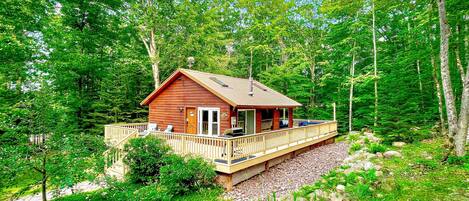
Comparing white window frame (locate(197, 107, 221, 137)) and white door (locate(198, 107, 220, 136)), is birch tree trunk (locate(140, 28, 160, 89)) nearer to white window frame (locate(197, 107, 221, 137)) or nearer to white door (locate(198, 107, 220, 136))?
white window frame (locate(197, 107, 221, 137))

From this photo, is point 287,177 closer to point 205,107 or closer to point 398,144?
point 398,144

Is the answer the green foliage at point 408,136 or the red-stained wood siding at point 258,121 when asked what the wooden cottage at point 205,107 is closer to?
the red-stained wood siding at point 258,121

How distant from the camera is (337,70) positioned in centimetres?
2231

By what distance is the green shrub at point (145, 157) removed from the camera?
27.0 feet

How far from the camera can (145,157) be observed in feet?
A: 27.1

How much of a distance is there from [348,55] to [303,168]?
46.5ft

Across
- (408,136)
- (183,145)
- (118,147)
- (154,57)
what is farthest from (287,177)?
(154,57)

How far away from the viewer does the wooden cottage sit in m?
11.2

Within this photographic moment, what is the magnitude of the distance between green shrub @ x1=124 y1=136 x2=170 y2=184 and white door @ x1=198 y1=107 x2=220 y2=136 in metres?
3.56

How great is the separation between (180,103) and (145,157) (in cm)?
494

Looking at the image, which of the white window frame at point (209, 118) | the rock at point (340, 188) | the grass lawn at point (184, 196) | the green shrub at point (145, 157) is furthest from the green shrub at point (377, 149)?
the green shrub at point (145, 157)

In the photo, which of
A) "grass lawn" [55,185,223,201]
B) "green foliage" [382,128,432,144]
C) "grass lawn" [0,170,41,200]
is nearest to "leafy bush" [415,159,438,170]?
"green foliage" [382,128,432,144]

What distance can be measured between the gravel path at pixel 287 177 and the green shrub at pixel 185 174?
3.14 ft

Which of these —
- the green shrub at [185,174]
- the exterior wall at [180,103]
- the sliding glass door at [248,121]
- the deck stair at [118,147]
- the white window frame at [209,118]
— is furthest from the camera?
the sliding glass door at [248,121]
